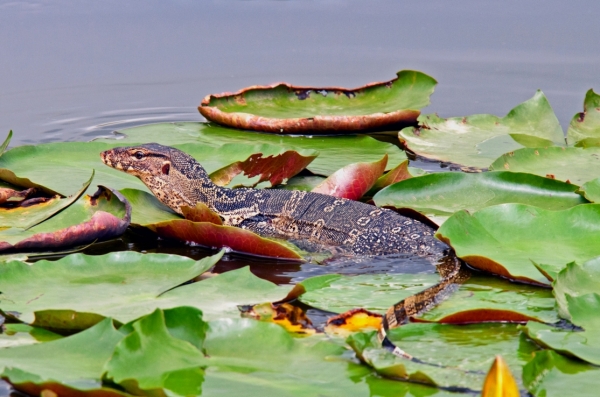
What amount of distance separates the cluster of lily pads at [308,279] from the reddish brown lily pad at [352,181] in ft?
0.05

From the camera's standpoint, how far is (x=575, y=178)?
20.3 ft

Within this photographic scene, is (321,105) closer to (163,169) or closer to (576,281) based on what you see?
(163,169)

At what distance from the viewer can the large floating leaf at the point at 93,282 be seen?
408cm

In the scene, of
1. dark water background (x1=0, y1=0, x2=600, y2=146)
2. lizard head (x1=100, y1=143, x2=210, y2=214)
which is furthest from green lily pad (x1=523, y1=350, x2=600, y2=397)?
dark water background (x1=0, y1=0, x2=600, y2=146)

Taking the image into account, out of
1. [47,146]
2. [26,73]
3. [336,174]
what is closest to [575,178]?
[336,174]

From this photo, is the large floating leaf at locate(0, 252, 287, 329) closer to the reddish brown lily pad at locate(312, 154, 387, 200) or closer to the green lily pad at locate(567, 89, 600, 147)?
the reddish brown lily pad at locate(312, 154, 387, 200)

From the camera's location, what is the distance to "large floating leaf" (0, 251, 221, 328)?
4.08 metres

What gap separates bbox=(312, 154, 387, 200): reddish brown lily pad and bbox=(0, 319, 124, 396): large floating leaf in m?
3.05

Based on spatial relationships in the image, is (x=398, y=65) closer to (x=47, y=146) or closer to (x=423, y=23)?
(x=423, y=23)

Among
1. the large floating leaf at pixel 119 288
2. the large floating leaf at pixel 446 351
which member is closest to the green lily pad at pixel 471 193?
the large floating leaf at pixel 446 351

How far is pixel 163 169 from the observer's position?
22.0 feet

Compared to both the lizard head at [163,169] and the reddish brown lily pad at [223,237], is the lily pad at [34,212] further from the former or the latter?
the lizard head at [163,169]

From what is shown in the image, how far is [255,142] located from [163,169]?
1164 mm

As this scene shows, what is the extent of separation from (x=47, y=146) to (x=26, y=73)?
12.6 ft
